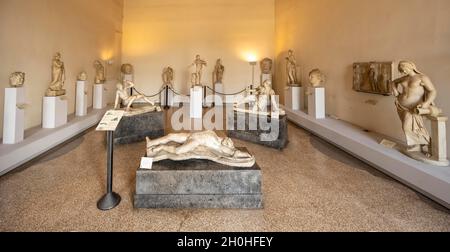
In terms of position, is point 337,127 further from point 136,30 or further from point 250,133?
point 136,30

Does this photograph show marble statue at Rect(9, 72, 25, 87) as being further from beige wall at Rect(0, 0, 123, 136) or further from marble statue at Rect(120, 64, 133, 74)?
marble statue at Rect(120, 64, 133, 74)

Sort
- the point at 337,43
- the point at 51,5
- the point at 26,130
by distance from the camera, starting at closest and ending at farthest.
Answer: the point at 26,130 < the point at 51,5 < the point at 337,43

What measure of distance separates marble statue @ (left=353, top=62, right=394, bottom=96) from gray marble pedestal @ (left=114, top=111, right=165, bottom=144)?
17.5 ft

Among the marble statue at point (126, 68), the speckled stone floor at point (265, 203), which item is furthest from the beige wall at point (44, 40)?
the speckled stone floor at point (265, 203)

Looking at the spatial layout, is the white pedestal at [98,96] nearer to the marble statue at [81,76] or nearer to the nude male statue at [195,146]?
the marble statue at [81,76]

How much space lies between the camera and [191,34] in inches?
557

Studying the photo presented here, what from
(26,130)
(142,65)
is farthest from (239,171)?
(142,65)

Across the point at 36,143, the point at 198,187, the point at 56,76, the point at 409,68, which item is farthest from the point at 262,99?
the point at 56,76

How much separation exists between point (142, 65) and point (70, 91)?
20.6ft

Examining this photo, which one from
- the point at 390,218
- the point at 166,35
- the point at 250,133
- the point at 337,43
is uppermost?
the point at 166,35

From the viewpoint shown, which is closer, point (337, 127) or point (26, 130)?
point (26, 130)

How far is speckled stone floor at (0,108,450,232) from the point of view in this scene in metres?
2.70

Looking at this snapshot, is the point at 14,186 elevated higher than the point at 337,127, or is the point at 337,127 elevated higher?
the point at 337,127

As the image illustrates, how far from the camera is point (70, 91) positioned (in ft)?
27.5
